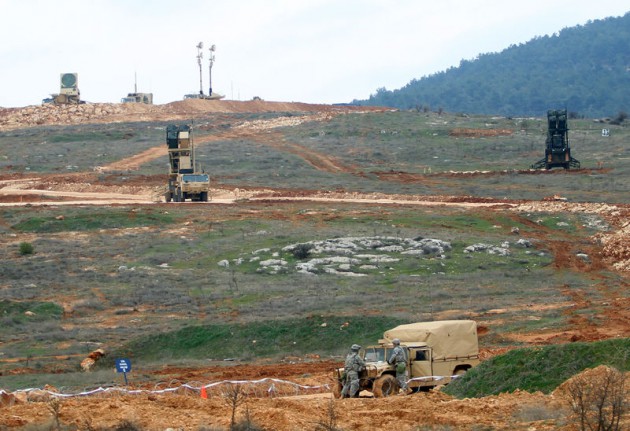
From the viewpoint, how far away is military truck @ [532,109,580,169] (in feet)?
241

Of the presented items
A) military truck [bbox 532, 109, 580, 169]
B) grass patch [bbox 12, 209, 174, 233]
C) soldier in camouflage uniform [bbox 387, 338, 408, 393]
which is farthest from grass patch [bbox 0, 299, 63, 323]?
military truck [bbox 532, 109, 580, 169]

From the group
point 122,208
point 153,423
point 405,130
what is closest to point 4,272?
point 122,208

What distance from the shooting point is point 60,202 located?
64.3m

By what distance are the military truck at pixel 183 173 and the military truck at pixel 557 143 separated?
24.8 metres

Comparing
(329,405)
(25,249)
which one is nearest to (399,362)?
(329,405)

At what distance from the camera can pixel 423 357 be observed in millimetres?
20000

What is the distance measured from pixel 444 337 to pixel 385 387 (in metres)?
2.42

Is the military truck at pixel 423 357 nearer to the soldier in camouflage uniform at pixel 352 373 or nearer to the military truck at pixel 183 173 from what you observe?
the soldier in camouflage uniform at pixel 352 373

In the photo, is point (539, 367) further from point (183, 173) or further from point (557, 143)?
point (557, 143)

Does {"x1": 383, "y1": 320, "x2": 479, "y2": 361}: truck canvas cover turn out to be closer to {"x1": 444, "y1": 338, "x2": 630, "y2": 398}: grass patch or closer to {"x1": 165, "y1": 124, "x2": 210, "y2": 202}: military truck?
{"x1": 444, "y1": 338, "x2": 630, "y2": 398}: grass patch

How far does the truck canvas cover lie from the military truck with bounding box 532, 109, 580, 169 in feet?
178

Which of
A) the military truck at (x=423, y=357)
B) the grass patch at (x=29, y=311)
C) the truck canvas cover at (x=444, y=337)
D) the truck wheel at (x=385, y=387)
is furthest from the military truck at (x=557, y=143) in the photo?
the truck wheel at (x=385, y=387)

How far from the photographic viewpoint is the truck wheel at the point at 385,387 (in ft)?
61.3

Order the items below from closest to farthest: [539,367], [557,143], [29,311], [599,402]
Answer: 1. [599,402]
2. [539,367]
3. [29,311]
4. [557,143]
